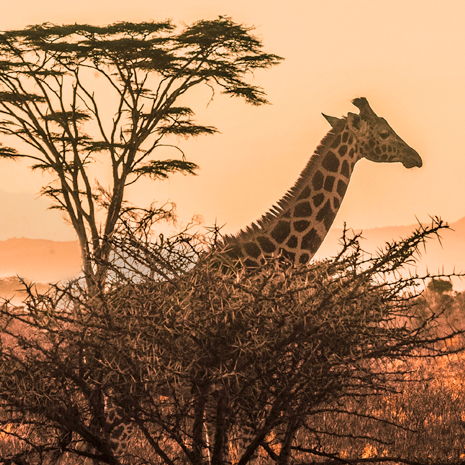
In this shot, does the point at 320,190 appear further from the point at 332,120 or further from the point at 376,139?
the point at 376,139

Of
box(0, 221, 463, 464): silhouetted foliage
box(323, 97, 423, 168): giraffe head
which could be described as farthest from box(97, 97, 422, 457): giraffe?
box(0, 221, 463, 464): silhouetted foliage

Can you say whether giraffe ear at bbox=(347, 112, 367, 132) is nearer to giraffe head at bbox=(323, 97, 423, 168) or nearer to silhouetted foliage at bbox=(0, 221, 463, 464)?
giraffe head at bbox=(323, 97, 423, 168)

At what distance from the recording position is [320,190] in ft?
29.2

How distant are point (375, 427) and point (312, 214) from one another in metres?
2.95

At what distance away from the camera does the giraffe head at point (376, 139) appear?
10.5 metres

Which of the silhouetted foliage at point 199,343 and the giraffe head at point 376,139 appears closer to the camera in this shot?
the silhouetted foliage at point 199,343

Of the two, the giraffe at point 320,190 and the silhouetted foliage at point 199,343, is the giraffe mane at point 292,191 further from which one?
the silhouetted foliage at point 199,343

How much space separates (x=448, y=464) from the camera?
363cm

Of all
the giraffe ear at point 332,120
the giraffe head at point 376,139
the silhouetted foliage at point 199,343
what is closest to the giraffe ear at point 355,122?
the giraffe head at point 376,139

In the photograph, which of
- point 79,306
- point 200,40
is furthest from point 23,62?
point 79,306

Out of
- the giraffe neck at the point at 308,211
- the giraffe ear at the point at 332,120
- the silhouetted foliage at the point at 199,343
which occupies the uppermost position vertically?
the giraffe ear at the point at 332,120

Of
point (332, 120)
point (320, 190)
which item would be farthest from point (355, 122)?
point (320, 190)

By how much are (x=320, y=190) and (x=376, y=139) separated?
8.16 ft

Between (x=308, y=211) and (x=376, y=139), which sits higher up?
(x=376, y=139)
